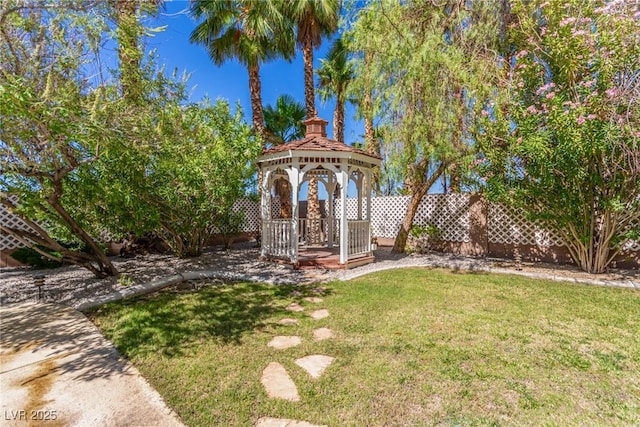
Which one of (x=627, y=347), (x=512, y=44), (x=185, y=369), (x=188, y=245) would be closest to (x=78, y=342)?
(x=185, y=369)

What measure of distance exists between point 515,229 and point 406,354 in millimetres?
7143

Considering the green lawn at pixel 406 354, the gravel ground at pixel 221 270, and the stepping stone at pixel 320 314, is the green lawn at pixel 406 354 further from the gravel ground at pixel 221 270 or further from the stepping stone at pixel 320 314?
the gravel ground at pixel 221 270

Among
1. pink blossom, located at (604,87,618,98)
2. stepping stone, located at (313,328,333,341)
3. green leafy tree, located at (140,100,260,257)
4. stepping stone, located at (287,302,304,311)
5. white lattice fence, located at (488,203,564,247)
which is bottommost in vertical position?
stepping stone, located at (313,328,333,341)

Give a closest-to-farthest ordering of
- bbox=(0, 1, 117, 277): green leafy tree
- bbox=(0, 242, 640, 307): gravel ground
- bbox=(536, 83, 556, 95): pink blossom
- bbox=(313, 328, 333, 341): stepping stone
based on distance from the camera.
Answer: bbox=(0, 1, 117, 277): green leafy tree
bbox=(313, 328, 333, 341): stepping stone
bbox=(0, 242, 640, 307): gravel ground
bbox=(536, 83, 556, 95): pink blossom

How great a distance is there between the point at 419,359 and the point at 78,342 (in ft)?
12.3

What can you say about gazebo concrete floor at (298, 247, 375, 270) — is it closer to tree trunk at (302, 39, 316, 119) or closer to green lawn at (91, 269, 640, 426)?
green lawn at (91, 269, 640, 426)

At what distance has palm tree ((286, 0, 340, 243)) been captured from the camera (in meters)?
11.8

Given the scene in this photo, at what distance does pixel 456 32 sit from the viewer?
7.70m

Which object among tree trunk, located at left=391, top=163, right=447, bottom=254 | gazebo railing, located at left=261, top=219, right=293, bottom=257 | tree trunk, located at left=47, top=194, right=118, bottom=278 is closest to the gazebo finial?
gazebo railing, located at left=261, top=219, right=293, bottom=257

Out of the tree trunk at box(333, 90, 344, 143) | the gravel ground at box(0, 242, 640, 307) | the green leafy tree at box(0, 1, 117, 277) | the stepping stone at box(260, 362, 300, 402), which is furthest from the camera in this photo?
the tree trunk at box(333, 90, 344, 143)

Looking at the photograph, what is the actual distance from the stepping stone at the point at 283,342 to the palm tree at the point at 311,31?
782cm

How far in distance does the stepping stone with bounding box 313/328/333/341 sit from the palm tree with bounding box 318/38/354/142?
12375 millimetres

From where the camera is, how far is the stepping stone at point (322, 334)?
150 inches

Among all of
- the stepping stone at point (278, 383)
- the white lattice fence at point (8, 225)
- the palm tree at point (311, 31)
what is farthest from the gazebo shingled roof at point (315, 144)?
the white lattice fence at point (8, 225)
